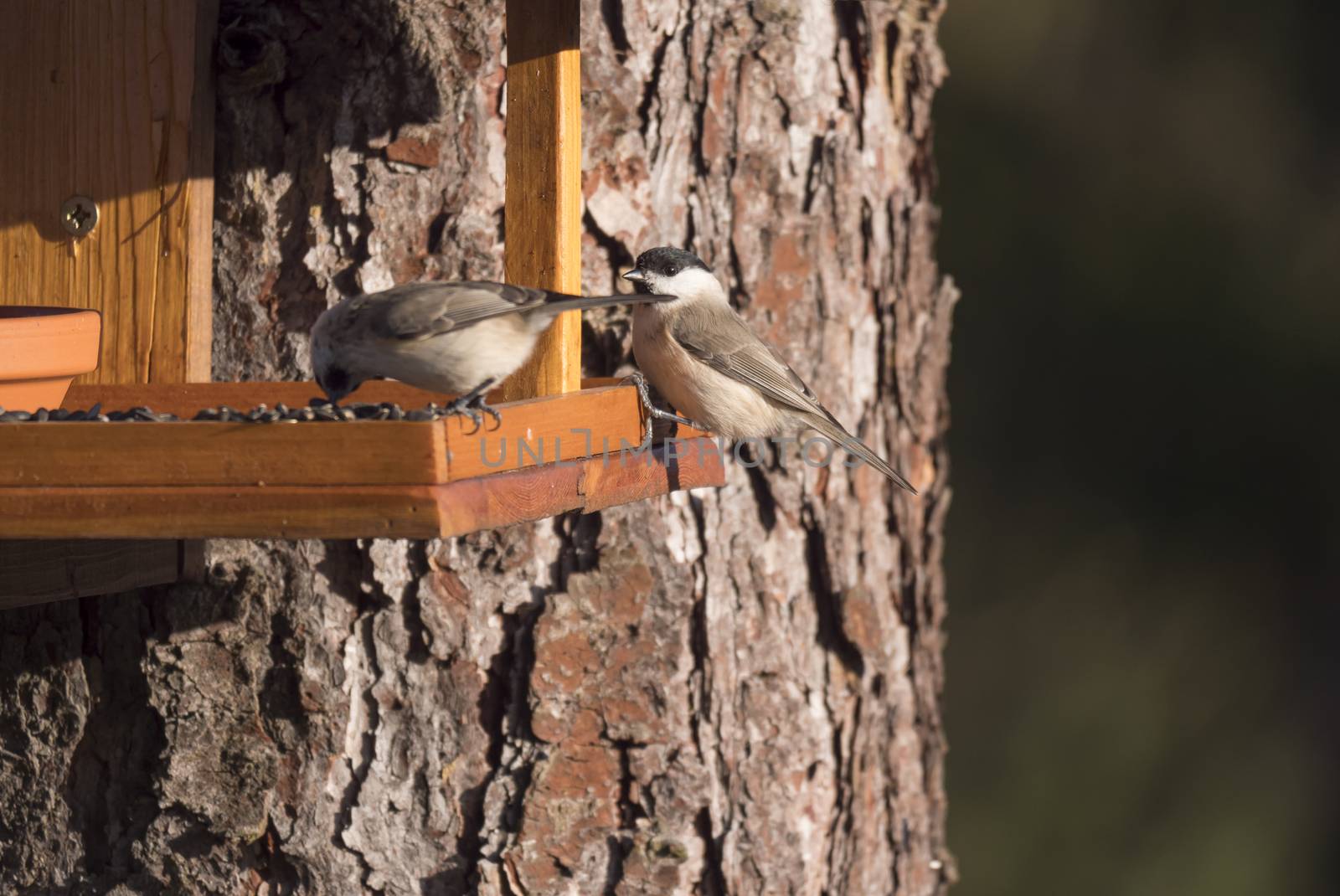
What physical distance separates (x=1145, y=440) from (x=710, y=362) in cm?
431

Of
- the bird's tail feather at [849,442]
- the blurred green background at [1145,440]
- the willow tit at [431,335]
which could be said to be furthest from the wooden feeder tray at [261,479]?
the blurred green background at [1145,440]

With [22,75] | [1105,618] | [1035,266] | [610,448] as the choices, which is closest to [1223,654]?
[1105,618]

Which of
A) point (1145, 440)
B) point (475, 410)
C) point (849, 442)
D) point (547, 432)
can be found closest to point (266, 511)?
point (475, 410)

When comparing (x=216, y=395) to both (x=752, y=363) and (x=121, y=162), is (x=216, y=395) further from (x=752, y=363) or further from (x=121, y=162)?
(x=752, y=363)

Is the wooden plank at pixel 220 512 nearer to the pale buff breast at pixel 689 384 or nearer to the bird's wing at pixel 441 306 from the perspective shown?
the bird's wing at pixel 441 306

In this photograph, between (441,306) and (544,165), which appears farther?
(544,165)

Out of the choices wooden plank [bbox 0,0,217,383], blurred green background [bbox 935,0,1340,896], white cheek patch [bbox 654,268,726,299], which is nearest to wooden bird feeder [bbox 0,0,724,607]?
wooden plank [bbox 0,0,217,383]

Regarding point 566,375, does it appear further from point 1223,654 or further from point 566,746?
point 1223,654

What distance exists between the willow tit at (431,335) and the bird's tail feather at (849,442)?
2.85ft

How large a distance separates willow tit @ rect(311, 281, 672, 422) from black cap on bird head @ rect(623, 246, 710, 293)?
1.47 ft

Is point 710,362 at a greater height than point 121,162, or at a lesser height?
lesser

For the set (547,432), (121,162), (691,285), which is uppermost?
(121,162)

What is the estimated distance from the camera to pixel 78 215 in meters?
3.20

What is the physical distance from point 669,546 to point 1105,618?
425 cm
